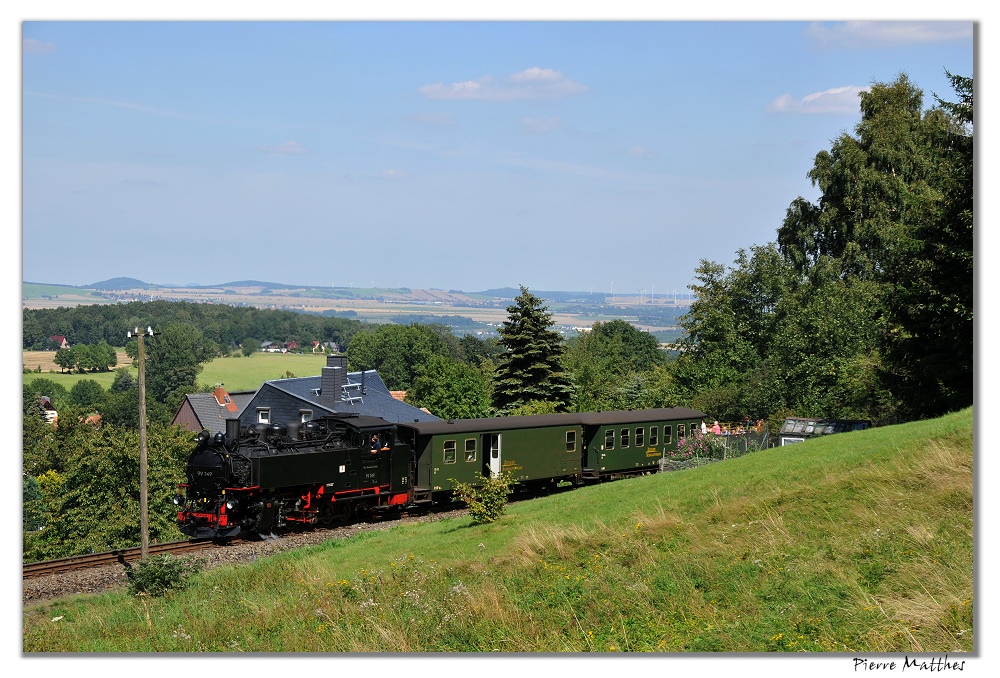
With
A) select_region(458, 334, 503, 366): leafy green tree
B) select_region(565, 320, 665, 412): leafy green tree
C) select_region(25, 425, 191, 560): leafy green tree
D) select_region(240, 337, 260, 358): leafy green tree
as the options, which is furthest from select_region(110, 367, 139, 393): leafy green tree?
select_region(458, 334, 503, 366): leafy green tree

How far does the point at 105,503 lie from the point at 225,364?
55735 mm

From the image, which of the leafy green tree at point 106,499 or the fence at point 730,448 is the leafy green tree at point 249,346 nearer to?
the leafy green tree at point 106,499

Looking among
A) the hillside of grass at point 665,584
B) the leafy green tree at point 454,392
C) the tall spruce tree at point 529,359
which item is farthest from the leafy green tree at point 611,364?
the hillside of grass at point 665,584

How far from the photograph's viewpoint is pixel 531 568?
53.0ft

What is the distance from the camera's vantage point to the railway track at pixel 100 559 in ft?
75.9

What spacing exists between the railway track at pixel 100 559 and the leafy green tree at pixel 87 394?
5836cm

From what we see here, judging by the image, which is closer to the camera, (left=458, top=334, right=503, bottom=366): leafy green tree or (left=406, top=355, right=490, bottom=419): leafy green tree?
(left=406, top=355, right=490, bottom=419): leafy green tree

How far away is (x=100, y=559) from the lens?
25250 millimetres

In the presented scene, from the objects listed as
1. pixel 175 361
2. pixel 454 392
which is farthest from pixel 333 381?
pixel 175 361

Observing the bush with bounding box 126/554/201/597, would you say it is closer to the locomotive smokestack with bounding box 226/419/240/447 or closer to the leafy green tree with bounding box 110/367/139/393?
the locomotive smokestack with bounding box 226/419/240/447

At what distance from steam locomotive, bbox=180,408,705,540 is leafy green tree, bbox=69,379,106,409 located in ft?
191

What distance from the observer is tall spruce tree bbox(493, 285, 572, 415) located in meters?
59.4

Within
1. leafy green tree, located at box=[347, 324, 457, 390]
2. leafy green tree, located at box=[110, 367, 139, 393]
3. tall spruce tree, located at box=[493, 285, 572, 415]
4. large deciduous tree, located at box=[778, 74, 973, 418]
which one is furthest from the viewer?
leafy green tree, located at box=[347, 324, 457, 390]

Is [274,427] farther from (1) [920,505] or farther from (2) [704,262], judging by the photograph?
(2) [704,262]
